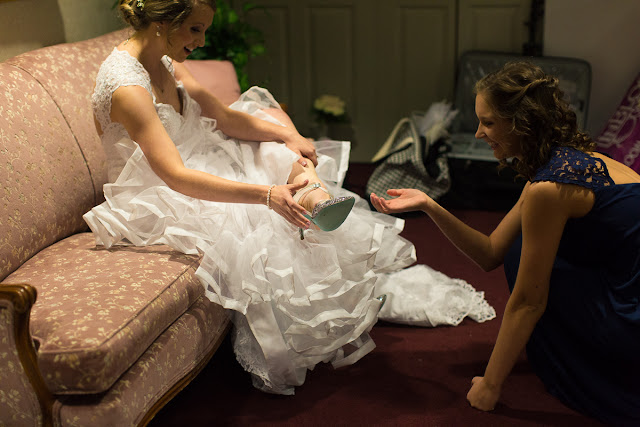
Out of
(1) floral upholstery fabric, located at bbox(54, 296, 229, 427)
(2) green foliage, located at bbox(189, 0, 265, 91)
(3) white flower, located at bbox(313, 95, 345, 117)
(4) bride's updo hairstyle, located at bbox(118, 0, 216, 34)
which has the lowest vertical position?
(1) floral upholstery fabric, located at bbox(54, 296, 229, 427)

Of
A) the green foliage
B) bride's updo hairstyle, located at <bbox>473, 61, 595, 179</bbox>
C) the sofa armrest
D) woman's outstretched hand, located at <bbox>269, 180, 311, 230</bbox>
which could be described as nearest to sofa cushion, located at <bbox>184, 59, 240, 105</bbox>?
the green foliage

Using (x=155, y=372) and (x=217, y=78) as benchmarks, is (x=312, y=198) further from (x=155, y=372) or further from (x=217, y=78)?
(x=217, y=78)

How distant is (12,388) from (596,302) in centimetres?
163

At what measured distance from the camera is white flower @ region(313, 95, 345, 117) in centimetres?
458

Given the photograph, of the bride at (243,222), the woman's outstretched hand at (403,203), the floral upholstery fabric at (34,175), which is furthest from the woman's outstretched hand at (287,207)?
the floral upholstery fabric at (34,175)

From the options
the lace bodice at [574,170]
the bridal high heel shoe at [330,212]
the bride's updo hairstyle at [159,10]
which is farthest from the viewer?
the bride's updo hairstyle at [159,10]

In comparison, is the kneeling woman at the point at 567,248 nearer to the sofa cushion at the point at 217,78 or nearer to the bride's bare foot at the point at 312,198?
the bride's bare foot at the point at 312,198

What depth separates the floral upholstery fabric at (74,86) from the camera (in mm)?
2452

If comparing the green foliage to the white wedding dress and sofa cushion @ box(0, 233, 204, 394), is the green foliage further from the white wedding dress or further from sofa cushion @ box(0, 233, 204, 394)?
sofa cushion @ box(0, 233, 204, 394)

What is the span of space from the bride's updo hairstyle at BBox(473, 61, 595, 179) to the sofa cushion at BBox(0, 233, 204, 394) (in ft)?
3.44

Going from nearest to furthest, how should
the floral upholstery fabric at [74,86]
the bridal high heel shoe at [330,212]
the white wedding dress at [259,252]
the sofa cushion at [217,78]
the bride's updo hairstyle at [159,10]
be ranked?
the bridal high heel shoe at [330,212] < the white wedding dress at [259,252] < the bride's updo hairstyle at [159,10] < the floral upholstery fabric at [74,86] < the sofa cushion at [217,78]

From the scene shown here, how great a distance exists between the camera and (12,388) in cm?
172

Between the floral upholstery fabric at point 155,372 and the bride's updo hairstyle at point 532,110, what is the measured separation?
1078 mm

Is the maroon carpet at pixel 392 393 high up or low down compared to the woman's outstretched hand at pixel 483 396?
down
